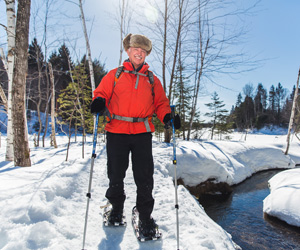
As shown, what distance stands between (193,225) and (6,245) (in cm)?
216

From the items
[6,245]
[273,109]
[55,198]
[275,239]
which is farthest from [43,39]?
[273,109]

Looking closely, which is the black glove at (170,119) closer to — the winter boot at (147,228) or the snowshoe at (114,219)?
the winter boot at (147,228)

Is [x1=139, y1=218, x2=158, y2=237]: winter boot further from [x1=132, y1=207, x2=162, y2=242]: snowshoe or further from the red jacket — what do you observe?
the red jacket

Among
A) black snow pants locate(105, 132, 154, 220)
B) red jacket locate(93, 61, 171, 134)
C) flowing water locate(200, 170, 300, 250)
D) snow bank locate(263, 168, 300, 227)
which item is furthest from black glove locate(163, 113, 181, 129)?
snow bank locate(263, 168, 300, 227)

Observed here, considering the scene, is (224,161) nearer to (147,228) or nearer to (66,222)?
(147,228)

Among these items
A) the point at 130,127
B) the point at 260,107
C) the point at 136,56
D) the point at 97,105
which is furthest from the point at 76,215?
the point at 260,107

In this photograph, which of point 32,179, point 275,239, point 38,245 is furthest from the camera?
point 275,239

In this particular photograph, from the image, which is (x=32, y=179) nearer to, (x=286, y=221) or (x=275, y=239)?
(x=275, y=239)

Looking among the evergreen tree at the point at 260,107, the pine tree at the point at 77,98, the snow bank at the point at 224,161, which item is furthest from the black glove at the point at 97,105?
the evergreen tree at the point at 260,107

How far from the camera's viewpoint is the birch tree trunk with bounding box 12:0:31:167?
4.33 meters

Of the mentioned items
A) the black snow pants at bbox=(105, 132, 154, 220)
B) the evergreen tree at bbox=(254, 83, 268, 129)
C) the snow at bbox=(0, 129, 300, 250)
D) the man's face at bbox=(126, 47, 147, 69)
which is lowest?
the snow at bbox=(0, 129, 300, 250)

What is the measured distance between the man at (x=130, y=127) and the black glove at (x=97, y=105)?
Result: 5cm

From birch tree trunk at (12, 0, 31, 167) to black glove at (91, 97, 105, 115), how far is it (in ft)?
11.7

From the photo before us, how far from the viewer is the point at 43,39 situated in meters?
12.0
